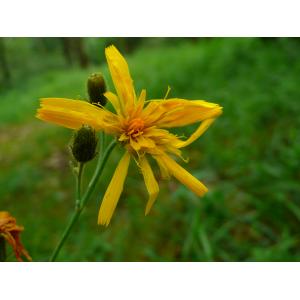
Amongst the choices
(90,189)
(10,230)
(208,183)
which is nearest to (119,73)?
(90,189)

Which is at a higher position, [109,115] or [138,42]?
[138,42]

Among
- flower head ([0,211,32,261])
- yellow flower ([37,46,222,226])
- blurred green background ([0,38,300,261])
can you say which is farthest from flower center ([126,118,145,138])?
blurred green background ([0,38,300,261])

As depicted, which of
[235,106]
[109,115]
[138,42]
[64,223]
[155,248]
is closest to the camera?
[109,115]

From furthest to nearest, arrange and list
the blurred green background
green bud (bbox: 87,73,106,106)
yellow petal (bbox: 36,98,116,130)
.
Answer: the blurred green background < green bud (bbox: 87,73,106,106) < yellow petal (bbox: 36,98,116,130)

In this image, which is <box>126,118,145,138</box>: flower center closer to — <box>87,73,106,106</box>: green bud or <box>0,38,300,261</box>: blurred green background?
<box>87,73,106,106</box>: green bud
